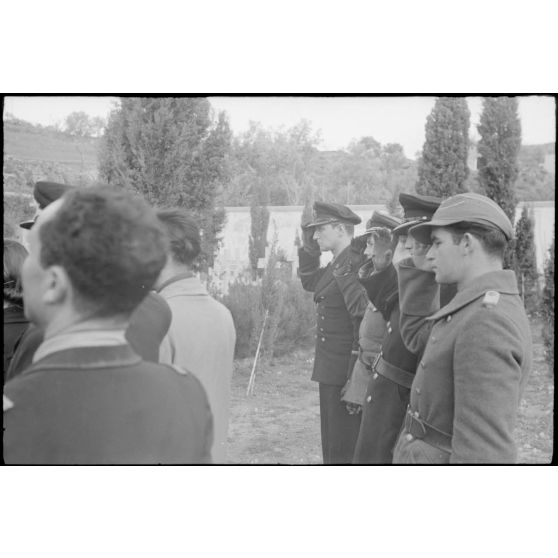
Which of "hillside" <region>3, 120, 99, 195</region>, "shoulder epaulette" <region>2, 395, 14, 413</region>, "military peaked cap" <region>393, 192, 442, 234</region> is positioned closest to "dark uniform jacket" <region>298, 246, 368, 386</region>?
"military peaked cap" <region>393, 192, 442, 234</region>

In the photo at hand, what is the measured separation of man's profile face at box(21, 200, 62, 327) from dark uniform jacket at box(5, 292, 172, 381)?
5.3 inches

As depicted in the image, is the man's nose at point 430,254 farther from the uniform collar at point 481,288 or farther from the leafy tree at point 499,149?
the leafy tree at point 499,149

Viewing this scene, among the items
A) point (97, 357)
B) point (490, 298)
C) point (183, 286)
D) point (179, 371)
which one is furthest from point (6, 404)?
point (490, 298)

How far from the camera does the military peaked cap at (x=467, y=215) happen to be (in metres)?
4.40

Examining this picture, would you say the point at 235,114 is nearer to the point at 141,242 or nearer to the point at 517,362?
the point at 141,242

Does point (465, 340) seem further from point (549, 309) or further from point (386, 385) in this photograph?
point (549, 309)

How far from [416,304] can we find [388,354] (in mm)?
342

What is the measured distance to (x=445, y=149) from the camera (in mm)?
4641

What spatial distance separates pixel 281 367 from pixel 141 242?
133cm

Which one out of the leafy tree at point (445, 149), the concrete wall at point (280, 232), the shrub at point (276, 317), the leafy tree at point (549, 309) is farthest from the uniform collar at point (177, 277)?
the leafy tree at point (549, 309)

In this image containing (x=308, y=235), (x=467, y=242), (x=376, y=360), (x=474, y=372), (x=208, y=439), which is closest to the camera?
(x=474, y=372)

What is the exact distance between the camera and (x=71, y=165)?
4.55 metres

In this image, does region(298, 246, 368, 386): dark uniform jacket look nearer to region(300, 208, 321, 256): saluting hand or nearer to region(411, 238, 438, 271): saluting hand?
region(300, 208, 321, 256): saluting hand

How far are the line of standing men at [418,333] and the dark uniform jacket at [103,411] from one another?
1.02 meters
